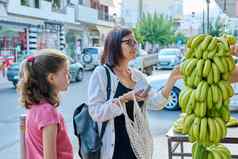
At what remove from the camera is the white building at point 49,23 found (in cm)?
2850

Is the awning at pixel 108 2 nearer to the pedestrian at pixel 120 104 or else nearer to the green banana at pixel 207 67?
the pedestrian at pixel 120 104

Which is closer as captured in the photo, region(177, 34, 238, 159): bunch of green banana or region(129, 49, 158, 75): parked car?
region(177, 34, 238, 159): bunch of green banana

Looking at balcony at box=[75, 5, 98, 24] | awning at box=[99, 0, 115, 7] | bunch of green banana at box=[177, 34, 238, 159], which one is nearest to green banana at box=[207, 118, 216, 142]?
bunch of green banana at box=[177, 34, 238, 159]

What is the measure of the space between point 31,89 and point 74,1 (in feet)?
124

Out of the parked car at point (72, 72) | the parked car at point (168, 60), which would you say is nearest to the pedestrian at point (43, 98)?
the parked car at point (72, 72)

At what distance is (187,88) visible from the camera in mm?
2531

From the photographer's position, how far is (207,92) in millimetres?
2389

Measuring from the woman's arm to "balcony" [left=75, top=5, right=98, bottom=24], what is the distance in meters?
36.5

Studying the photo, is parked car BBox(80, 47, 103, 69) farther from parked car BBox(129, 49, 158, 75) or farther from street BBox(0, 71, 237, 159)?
street BBox(0, 71, 237, 159)

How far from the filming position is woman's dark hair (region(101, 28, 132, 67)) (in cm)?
332

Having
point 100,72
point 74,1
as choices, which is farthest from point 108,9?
point 100,72

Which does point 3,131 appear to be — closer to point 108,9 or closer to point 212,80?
point 212,80

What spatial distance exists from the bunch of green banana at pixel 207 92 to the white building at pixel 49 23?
23974mm

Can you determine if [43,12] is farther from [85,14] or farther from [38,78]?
[38,78]
